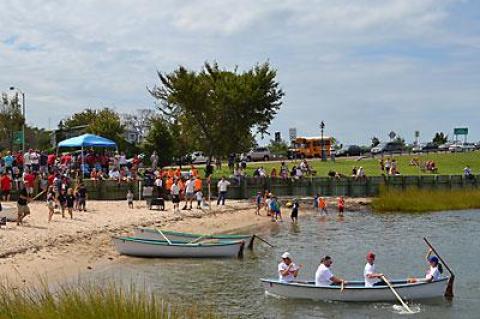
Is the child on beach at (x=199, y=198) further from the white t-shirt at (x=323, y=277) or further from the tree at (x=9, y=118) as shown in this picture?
the tree at (x=9, y=118)

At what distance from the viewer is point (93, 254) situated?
25734 mm

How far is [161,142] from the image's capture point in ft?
208

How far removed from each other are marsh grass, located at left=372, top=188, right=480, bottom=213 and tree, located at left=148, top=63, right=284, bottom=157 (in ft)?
43.9

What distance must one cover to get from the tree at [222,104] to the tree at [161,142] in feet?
14.6

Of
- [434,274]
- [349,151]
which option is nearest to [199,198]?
[434,274]

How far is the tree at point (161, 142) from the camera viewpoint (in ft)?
207

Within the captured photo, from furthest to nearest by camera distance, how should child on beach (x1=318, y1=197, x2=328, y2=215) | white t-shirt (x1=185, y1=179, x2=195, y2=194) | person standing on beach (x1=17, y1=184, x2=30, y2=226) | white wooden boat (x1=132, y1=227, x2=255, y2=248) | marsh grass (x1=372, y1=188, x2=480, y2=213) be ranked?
marsh grass (x1=372, y1=188, x2=480, y2=213)
child on beach (x1=318, y1=197, x2=328, y2=215)
white t-shirt (x1=185, y1=179, x2=195, y2=194)
white wooden boat (x1=132, y1=227, x2=255, y2=248)
person standing on beach (x1=17, y1=184, x2=30, y2=226)

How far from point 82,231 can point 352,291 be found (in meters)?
13.5

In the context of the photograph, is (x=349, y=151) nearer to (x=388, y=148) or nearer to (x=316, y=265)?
(x=388, y=148)

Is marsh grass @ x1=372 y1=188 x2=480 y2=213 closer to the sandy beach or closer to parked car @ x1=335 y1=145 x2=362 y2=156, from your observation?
the sandy beach

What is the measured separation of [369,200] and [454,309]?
105 feet

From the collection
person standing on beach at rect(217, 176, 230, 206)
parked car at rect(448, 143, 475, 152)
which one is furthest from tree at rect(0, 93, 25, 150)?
parked car at rect(448, 143, 475, 152)

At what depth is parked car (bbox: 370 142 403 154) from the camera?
8618 cm

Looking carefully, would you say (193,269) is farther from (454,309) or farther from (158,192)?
(158,192)
